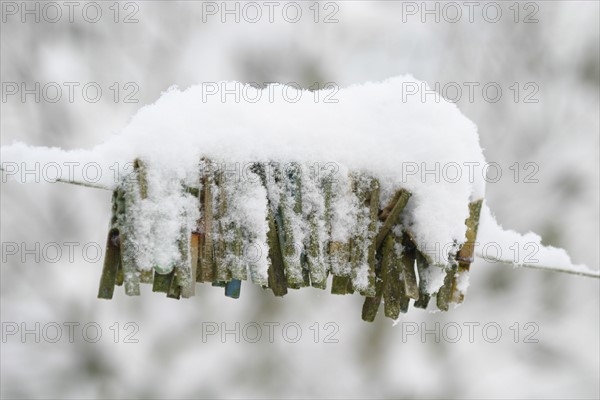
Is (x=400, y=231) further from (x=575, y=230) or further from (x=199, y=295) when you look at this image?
(x=575, y=230)

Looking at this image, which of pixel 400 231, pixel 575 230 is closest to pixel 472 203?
pixel 400 231

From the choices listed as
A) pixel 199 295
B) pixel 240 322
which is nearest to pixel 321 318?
pixel 240 322

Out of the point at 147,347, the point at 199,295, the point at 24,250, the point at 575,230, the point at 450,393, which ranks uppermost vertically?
the point at 575,230

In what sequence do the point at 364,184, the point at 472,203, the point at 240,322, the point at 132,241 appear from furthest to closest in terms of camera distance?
the point at 240,322 → the point at 472,203 → the point at 364,184 → the point at 132,241

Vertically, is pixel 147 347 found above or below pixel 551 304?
below

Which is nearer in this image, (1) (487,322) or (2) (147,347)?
(2) (147,347)

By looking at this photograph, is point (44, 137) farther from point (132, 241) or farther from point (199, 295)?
point (132, 241)

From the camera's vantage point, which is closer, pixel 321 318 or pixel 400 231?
pixel 400 231

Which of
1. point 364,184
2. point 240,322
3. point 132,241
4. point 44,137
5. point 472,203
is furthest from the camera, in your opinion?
point 44,137

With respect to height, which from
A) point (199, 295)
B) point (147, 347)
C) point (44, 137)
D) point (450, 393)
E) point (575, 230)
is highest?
point (44, 137)
